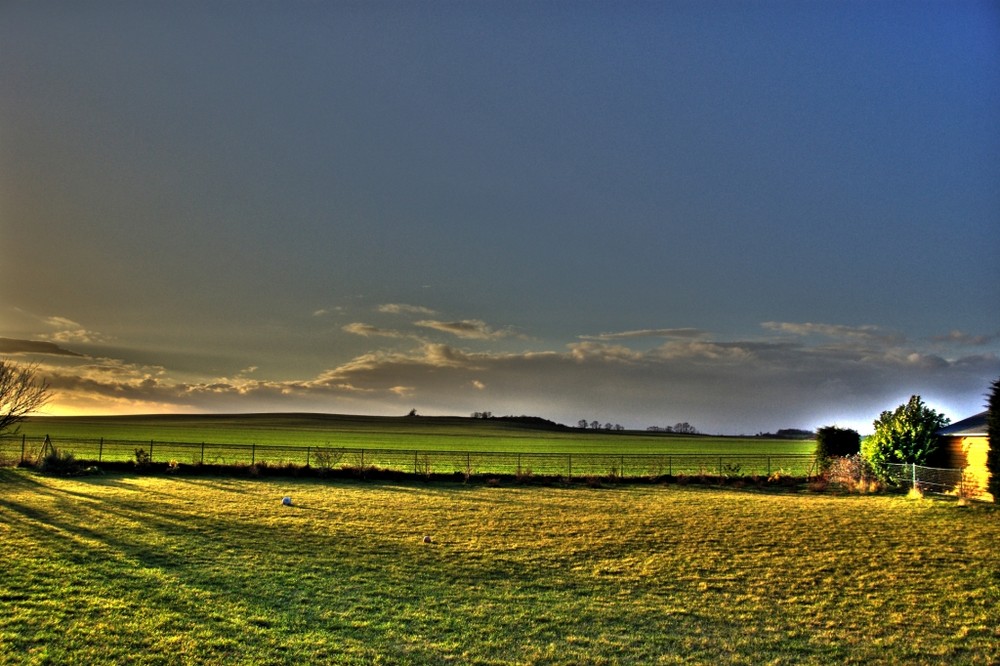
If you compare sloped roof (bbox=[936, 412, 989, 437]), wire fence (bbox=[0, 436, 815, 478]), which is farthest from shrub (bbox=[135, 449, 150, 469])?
sloped roof (bbox=[936, 412, 989, 437])

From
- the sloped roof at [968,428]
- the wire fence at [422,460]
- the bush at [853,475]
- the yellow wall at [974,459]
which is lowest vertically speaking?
the wire fence at [422,460]

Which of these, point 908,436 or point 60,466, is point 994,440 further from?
point 60,466

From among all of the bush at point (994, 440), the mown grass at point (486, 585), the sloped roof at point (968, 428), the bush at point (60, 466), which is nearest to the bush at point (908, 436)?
the sloped roof at point (968, 428)

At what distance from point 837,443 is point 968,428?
6785 millimetres

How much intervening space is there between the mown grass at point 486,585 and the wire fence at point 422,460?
38.2 feet

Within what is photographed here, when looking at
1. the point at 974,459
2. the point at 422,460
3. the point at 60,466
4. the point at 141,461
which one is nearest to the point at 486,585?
the point at 974,459

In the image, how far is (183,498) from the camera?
19.5 m

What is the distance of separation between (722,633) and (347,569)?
6.14m

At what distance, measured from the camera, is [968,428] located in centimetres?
2436

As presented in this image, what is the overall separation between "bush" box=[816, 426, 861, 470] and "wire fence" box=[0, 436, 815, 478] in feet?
2.70

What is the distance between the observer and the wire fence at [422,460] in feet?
96.6

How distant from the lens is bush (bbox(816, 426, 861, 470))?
30.6 meters

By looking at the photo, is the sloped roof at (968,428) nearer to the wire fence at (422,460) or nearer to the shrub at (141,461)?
the wire fence at (422,460)

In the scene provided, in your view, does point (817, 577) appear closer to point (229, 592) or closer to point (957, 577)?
point (957, 577)
